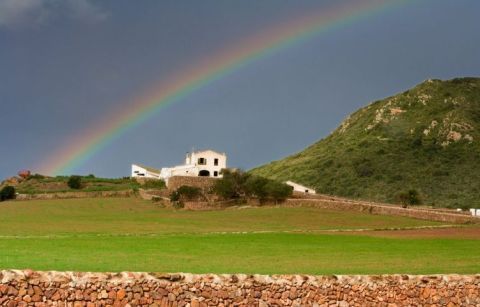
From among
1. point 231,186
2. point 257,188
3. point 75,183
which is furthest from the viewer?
point 75,183

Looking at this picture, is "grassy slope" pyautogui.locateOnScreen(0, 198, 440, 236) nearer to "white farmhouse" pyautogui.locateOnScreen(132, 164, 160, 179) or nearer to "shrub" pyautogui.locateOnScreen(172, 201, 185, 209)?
"shrub" pyautogui.locateOnScreen(172, 201, 185, 209)

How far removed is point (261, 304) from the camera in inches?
877

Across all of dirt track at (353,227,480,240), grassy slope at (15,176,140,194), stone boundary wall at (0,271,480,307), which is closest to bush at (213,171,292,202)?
grassy slope at (15,176,140,194)

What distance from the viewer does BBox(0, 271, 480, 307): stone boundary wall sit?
64.3 feet

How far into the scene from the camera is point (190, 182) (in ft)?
391

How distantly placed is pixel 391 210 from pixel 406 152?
6485 cm

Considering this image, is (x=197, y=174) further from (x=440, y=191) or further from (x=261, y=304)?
(x=261, y=304)

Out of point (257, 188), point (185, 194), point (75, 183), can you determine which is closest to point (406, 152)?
point (257, 188)

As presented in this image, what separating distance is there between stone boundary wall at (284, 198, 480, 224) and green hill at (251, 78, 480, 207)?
3005 cm

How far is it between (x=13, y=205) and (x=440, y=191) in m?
73.7

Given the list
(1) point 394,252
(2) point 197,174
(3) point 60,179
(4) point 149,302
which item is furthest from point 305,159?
(4) point 149,302

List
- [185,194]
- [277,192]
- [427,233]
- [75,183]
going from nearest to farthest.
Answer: [427,233]
[277,192]
[185,194]
[75,183]

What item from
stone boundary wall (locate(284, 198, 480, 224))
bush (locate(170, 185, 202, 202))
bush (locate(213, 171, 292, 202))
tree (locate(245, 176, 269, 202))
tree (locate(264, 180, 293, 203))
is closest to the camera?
stone boundary wall (locate(284, 198, 480, 224))

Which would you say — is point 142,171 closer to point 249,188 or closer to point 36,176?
point 36,176
